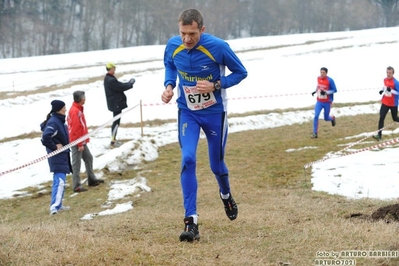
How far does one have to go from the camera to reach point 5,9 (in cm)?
8006

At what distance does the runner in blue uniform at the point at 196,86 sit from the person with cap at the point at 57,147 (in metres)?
4.24

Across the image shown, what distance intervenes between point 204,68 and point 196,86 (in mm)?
219

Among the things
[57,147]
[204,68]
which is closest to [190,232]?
[204,68]

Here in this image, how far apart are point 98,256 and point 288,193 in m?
5.35

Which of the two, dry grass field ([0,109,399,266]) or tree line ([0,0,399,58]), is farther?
tree line ([0,0,399,58])

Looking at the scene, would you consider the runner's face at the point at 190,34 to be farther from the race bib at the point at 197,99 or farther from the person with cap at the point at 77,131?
the person with cap at the point at 77,131

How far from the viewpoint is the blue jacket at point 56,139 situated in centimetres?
962

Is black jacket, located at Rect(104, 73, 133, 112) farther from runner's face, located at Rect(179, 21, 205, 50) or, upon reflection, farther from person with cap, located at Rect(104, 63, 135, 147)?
runner's face, located at Rect(179, 21, 205, 50)

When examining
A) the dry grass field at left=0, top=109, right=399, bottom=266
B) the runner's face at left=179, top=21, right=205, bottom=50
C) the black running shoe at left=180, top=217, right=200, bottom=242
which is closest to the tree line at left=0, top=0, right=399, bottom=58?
the dry grass field at left=0, top=109, right=399, bottom=266

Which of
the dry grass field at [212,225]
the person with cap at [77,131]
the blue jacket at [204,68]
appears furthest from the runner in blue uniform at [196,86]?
the person with cap at [77,131]

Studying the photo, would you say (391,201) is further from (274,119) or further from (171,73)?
(274,119)

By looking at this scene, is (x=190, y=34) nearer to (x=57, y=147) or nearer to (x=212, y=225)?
(x=212, y=225)

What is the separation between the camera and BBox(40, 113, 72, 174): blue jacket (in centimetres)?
962

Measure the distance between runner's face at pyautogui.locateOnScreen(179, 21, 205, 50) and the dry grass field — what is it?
2061 mm
